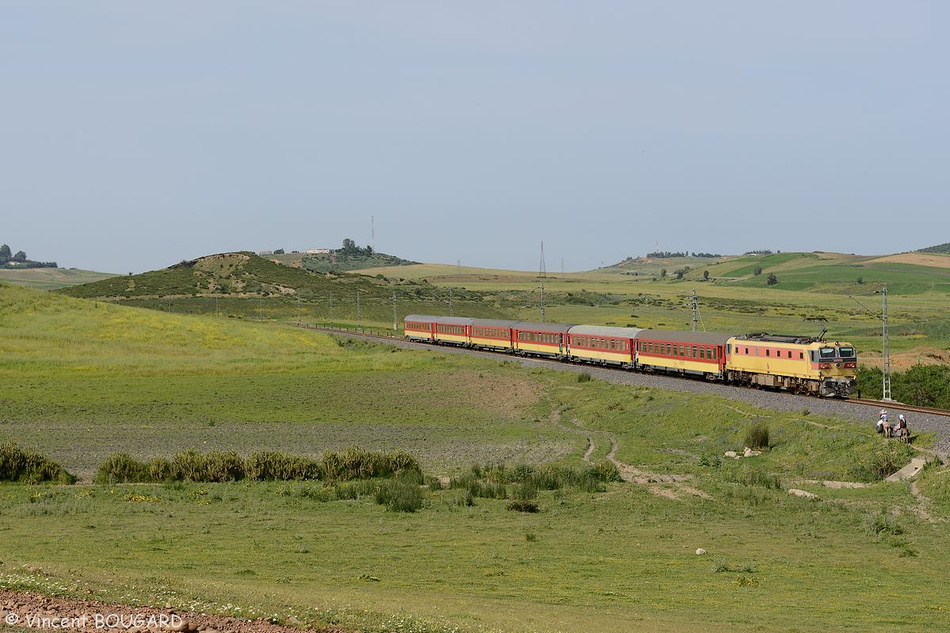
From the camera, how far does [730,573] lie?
73.7 ft

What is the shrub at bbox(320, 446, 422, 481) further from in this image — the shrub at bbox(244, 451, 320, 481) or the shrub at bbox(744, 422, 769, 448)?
the shrub at bbox(744, 422, 769, 448)

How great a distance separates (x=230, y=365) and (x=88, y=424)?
27.8 meters

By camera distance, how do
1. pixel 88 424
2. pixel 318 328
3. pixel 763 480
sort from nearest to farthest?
pixel 763 480 < pixel 88 424 < pixel 318 328

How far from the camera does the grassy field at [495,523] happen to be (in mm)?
18094

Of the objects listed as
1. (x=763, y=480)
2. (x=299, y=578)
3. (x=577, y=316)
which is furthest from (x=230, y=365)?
(x=577, y=316)

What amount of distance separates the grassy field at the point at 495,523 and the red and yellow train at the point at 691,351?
611 centimetres

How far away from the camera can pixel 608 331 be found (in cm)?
7825

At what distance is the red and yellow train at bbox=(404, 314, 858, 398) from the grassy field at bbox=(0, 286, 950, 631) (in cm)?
611

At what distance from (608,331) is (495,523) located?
50.6m

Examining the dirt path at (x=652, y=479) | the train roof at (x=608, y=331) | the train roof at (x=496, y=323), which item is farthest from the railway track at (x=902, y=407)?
the train roof at (x=496, y=323)

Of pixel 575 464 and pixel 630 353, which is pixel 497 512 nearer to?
pixel 575 464

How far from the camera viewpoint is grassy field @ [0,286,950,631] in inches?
712

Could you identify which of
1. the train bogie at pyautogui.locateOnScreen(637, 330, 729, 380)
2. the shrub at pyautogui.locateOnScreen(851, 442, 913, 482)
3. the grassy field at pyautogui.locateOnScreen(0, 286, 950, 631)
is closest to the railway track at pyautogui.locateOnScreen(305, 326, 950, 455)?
the train bogie at pyautogui.locateOnScreen(637, 330, 729, 380)

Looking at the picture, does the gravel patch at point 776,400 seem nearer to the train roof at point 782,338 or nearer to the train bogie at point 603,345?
the train bogie at point 603,345
